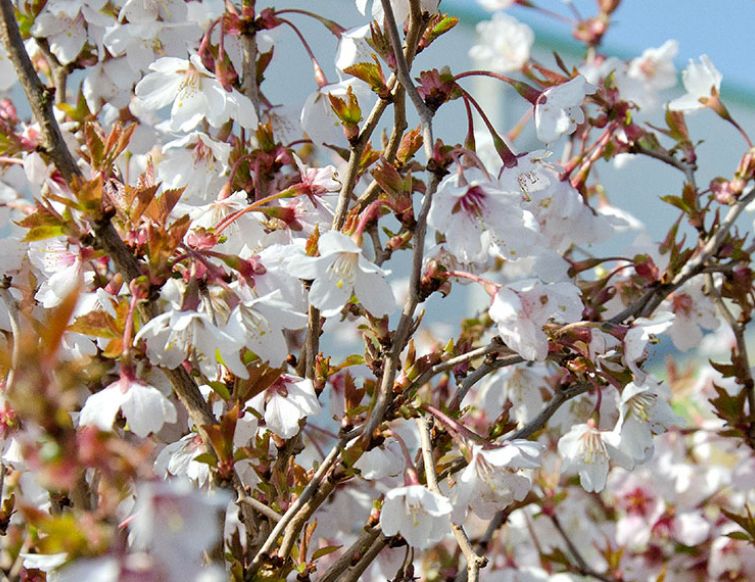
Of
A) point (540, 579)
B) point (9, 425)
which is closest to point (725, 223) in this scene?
point (540, 579)

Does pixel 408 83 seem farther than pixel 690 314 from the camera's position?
No

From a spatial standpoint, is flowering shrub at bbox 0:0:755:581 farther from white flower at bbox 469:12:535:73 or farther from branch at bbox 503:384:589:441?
white flower at bbox 469:12:535:73

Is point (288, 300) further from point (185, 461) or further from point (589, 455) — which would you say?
point (589, 455)

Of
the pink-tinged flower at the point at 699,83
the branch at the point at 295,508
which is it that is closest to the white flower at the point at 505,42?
the pink-tinged flower at the point at 699,83

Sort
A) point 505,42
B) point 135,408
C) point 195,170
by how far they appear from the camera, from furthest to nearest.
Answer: point 505,42, point 195,170, point 135,408

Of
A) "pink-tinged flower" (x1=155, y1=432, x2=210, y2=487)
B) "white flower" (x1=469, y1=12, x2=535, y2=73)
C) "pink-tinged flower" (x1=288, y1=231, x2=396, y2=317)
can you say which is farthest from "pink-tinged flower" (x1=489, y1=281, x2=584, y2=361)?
"white flower" (x1=469, y1=12, x2=535, y2=73)

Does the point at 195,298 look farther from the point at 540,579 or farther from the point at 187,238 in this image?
the point at 540,579

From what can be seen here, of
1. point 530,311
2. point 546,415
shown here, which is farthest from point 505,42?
point 530,311
